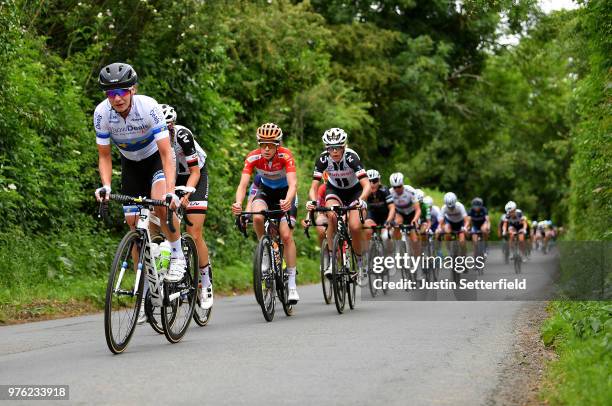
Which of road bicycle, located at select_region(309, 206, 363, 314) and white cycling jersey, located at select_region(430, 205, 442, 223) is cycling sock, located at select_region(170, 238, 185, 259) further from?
white cycling jersey, located at select_region(430, 205, 442, 223)

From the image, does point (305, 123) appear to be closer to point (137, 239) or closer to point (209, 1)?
point (209, 1)

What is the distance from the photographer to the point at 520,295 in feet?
60.5

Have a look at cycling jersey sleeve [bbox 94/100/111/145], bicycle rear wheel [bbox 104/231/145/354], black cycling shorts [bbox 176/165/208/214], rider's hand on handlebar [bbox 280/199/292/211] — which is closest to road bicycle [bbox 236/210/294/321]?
rider's hand on handlebar [bbox 280/199/292/211]

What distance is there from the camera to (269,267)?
11.9m

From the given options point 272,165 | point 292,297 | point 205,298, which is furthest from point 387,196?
point 205,298

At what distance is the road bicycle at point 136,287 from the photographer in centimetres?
837

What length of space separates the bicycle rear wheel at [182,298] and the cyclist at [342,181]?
3.21 meters

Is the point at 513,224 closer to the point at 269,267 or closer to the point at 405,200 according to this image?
the point at 405,200

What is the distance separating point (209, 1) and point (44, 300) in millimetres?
8084

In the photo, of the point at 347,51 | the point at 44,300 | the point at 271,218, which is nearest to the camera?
the point at 271,218

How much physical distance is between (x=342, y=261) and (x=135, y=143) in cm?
478

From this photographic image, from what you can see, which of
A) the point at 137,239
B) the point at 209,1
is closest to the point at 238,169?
the point at 209,1

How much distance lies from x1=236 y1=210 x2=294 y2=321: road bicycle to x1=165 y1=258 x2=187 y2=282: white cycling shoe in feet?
5.94

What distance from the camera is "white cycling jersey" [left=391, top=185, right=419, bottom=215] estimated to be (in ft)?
67.0
